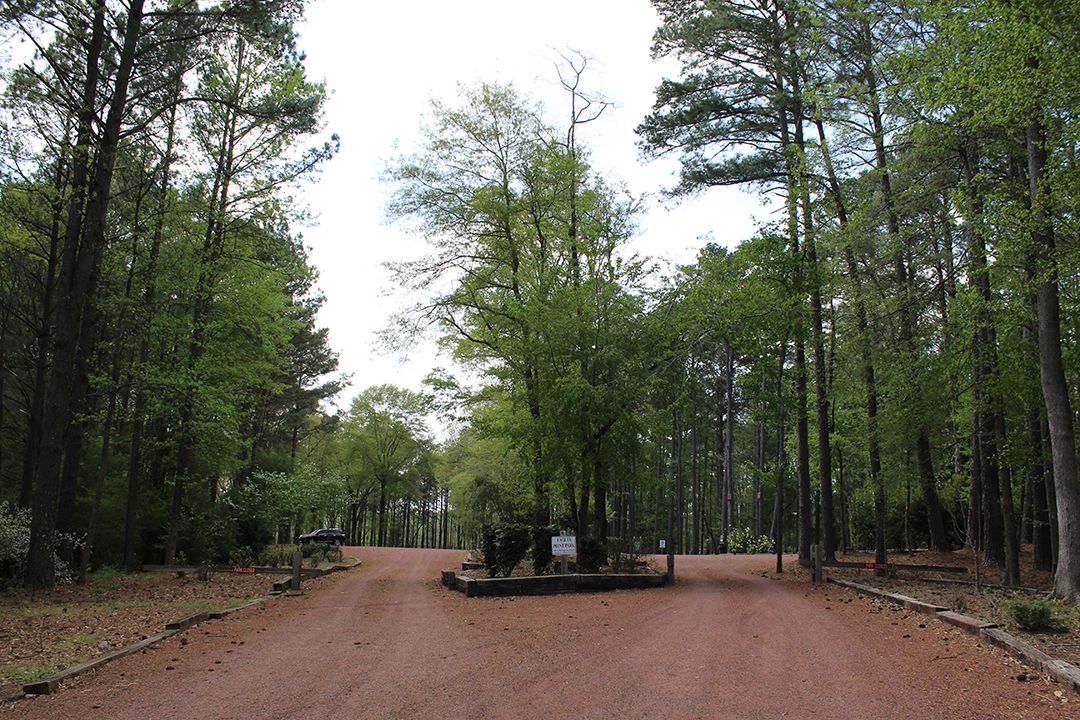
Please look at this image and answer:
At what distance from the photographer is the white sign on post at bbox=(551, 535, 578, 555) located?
13938 mm

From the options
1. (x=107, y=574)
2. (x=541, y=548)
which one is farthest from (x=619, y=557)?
(x=107, y=574)

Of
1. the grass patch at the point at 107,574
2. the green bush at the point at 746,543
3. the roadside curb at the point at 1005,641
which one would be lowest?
the green bush at the point at 746,543

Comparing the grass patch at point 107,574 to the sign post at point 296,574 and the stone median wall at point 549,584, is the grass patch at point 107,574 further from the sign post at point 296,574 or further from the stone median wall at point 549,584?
the stone median wall at point 549,584

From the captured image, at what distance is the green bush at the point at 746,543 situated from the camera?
32.2 meters

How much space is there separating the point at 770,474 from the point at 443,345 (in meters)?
10.2

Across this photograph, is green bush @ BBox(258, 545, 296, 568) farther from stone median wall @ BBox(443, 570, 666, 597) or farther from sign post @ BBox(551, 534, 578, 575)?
sign post @ BBox(551, 534, 578, 575)

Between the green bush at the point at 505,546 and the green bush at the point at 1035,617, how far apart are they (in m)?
9.00

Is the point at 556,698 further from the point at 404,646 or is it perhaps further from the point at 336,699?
the point at 404,646

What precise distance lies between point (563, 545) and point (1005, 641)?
26.3ft

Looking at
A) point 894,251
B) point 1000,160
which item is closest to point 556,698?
point 894,251

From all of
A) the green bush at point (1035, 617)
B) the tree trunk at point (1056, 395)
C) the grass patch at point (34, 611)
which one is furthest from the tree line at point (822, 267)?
the grass patch at point (34, 611)

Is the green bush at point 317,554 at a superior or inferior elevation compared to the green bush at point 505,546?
inferior

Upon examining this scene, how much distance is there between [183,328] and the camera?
17.3 m

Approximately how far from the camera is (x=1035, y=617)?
7691 millimetres
